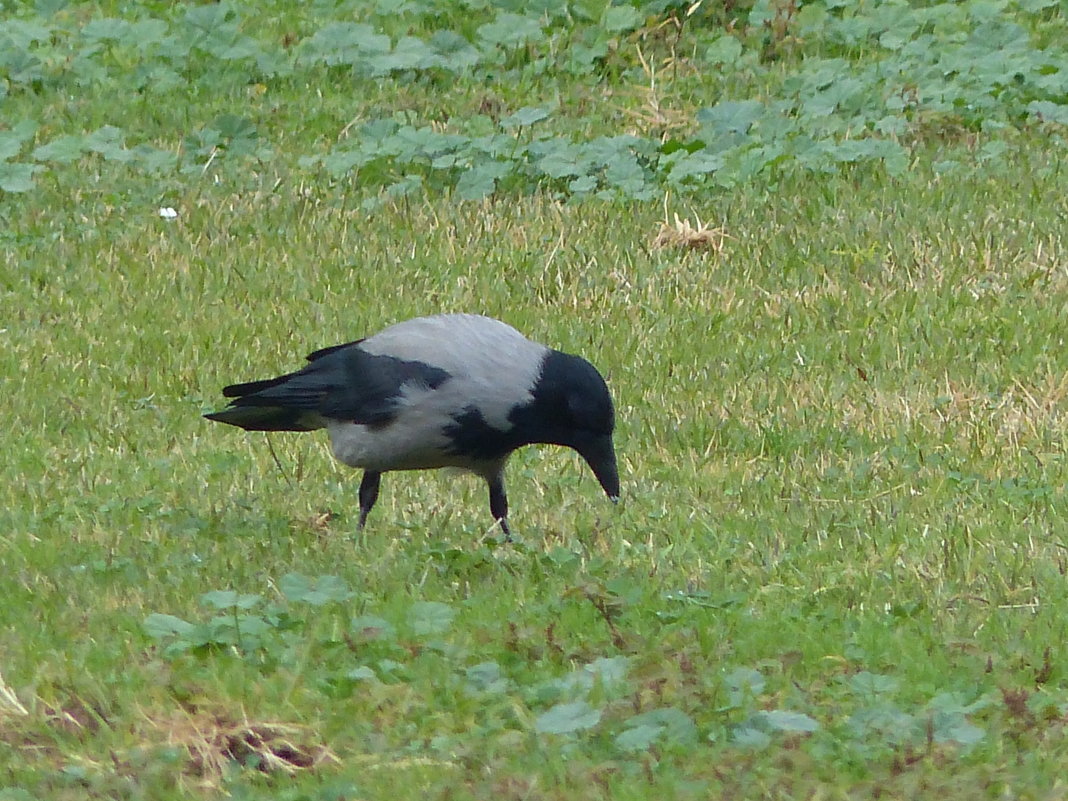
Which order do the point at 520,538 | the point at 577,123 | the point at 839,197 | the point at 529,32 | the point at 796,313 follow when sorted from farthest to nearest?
the point at 529,32, the point at 577,123, the point at 839,197, the point at 796,313, the point at 520,538

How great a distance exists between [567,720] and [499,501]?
211 cm

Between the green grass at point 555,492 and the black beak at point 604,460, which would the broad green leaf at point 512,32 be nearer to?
the green grass at point 555,492

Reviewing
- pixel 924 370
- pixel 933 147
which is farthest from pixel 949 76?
pixel 924 370

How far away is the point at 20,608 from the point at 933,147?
23.1ft

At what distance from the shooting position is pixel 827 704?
14.8 ft

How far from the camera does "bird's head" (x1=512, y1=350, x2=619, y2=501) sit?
602cm

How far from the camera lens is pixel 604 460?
6.23 meters

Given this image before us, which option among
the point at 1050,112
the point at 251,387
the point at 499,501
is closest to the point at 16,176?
the point at 251,387

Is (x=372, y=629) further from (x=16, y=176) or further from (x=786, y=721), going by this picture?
(x=16, y=176)

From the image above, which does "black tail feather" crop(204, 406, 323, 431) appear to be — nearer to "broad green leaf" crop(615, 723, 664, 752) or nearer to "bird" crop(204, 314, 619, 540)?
"bird" crop(204, 314, 619, 540)

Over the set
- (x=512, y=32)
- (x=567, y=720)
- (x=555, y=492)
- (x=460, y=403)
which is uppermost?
(x=512, y=32)

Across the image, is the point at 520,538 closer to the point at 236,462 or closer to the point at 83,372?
the point at 236,462

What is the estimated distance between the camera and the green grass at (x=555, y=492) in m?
4.35

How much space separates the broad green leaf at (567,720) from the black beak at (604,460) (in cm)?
188
